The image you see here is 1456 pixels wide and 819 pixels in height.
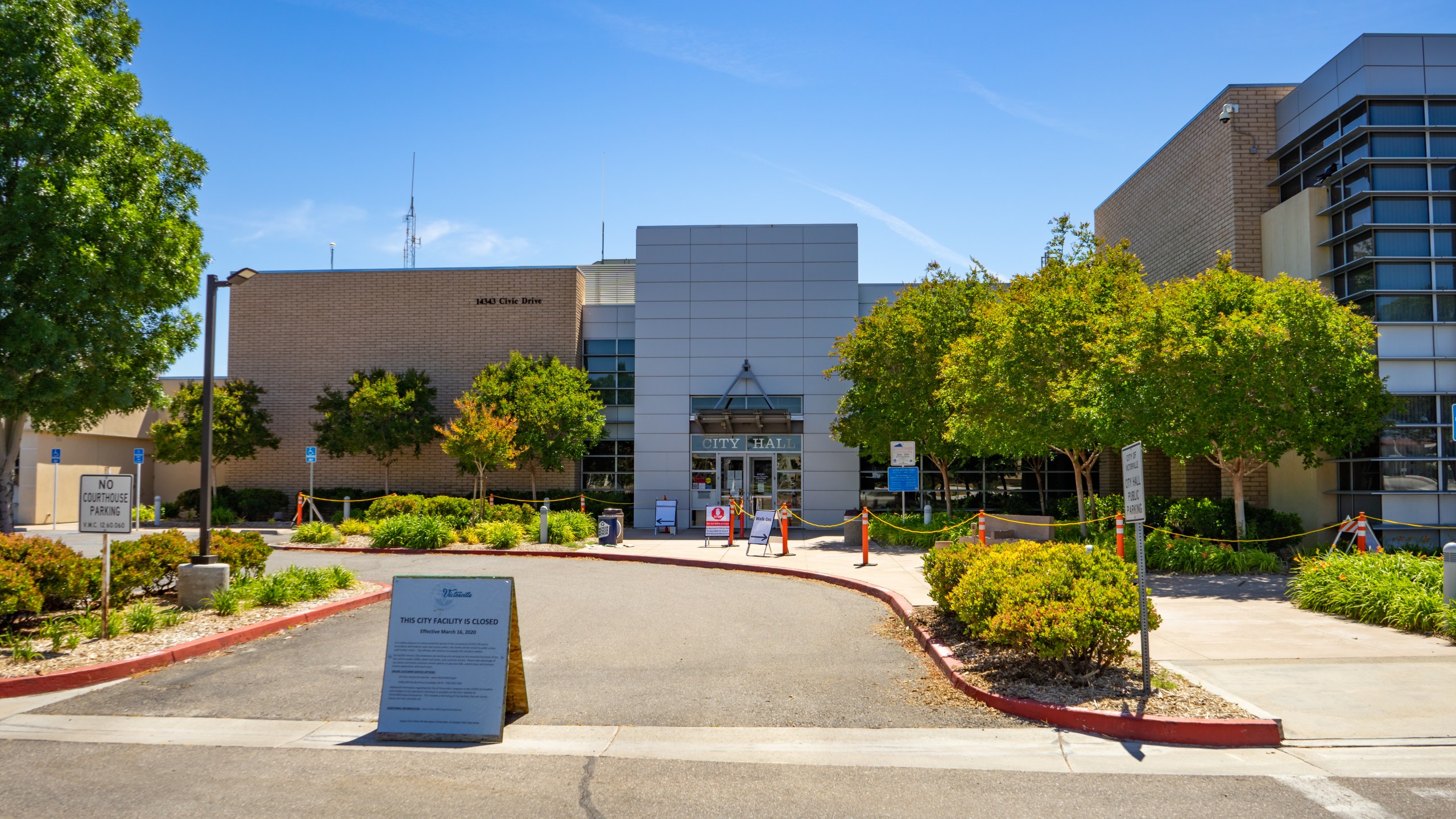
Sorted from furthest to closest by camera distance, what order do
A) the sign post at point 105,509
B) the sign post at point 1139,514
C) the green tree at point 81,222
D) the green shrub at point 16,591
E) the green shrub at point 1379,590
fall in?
the green tree at point 81,222 < the green shrub at point 1379,590 < the sign post at point 105,509 < the green shrub at point 16,591 < the sign post at point 1139,514

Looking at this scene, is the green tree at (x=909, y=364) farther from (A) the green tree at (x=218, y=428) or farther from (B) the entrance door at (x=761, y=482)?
(A) the green tree at (x=218, y=428)

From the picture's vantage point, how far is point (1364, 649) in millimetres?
9758

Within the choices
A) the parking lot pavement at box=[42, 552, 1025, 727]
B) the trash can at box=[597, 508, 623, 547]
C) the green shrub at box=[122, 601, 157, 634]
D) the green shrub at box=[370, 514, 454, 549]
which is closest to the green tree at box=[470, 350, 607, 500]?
the trash can at box=[597, 508, 623, 547]

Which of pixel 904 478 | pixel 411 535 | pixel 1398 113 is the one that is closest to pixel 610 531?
pixel 411 535

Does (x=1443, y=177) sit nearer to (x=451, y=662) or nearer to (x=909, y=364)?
(x=909, y=364)

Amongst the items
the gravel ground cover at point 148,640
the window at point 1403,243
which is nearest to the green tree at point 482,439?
the gravel ground cover at point 148,640

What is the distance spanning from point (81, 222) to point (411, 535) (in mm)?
11647

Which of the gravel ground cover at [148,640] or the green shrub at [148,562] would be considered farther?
the green shrub at [148,562]

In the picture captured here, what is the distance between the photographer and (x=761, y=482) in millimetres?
32000

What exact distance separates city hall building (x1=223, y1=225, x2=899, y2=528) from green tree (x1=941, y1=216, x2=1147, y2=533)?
9.95 meters

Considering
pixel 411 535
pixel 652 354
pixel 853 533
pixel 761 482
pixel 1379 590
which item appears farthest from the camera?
pixel 652 354

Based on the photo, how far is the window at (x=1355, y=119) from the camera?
757 inches

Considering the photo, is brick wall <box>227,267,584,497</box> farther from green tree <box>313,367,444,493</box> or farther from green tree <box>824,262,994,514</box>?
green tree <box>824,262,994,514</box>

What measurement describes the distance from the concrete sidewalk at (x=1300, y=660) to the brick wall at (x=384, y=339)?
21.9 meters
